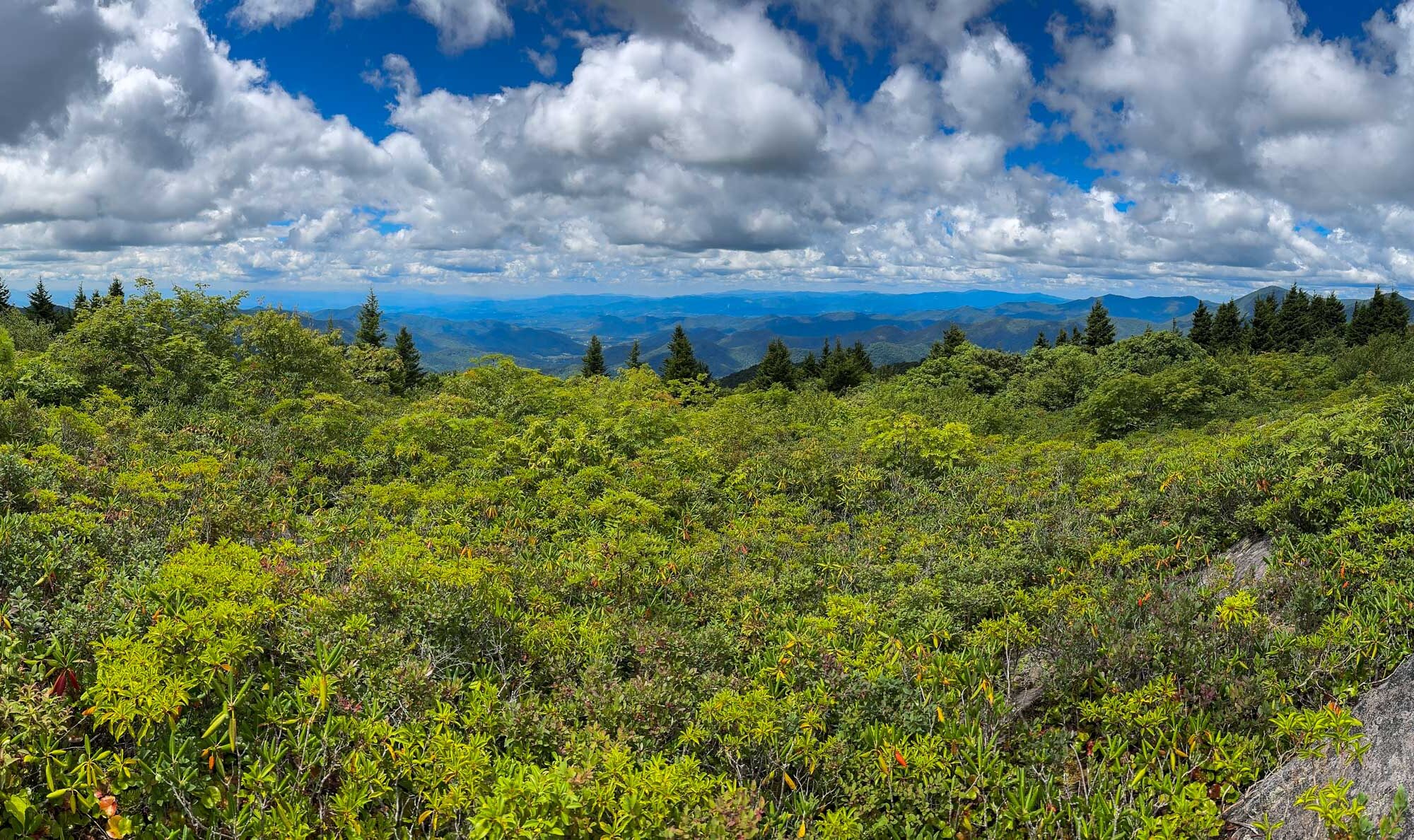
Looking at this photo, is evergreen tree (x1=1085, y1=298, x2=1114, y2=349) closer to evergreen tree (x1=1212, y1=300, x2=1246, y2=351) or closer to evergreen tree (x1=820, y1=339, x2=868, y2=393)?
evergreen tree (x1=1212, y1=300, x2=1246, y2=351)

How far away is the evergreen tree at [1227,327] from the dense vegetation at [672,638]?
61.4 meters

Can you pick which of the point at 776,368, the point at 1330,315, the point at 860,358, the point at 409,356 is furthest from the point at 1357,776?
the point at 1330,315

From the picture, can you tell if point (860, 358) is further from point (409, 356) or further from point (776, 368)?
point (409, 356)

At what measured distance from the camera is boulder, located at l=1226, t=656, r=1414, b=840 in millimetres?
3271

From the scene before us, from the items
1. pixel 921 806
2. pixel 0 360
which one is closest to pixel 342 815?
pixel 921 806

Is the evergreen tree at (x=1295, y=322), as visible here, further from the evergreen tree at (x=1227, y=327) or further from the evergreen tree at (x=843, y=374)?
the evergreen tree at (x=843, y=374)

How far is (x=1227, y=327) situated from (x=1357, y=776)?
7031 cm

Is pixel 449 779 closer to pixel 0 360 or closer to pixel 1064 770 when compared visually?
pixel 1064 770

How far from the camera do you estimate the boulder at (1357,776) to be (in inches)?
129

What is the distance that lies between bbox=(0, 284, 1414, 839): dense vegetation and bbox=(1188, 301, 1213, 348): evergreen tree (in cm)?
6248

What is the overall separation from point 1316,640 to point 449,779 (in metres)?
5.12

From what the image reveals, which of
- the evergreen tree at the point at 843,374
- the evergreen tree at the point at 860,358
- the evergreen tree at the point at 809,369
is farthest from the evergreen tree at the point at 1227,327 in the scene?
→ the evergreen tree at the point at 809,369

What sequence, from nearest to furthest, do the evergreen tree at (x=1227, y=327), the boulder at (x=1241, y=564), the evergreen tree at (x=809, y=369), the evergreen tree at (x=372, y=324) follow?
the boulder at (x=1241, y=564) < the evergreen tree at (x=372, y=324) < the evergreen tree at (x=809, y=369) < the evergreen tree at (x=1227, y=327)

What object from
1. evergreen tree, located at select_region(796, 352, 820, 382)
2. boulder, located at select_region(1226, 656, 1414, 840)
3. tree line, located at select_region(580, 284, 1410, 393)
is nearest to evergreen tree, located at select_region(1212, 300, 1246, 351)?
tree line, located at select_region(580, 284, 1410, 393)
